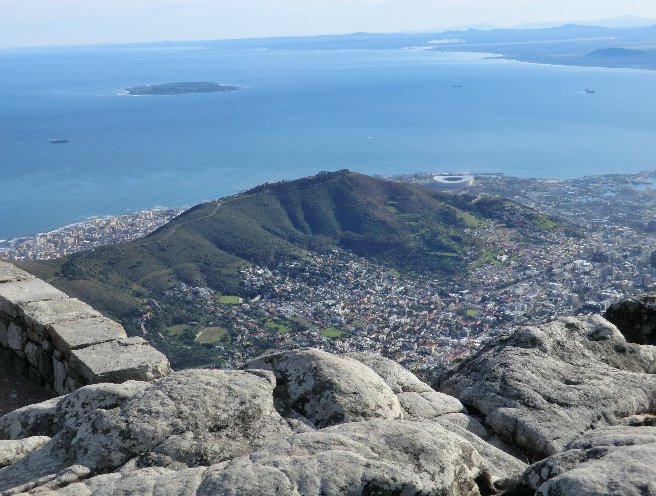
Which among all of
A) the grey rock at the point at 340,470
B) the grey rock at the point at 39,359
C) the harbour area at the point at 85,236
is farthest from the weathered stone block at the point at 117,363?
the harbour area at the point at 85,236

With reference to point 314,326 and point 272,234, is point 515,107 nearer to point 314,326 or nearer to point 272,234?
point 272,234

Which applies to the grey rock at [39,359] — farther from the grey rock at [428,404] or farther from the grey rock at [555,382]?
the grey rock at [555,382]

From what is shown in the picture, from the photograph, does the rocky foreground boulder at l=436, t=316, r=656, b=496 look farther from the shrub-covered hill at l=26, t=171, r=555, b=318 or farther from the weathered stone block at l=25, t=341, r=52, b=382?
the shrub-covered hill at l=26, t=171, r=555, b=318

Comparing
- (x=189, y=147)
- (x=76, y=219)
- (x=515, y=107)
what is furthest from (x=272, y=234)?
(x=515, y=107)

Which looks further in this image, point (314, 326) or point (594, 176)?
point (594, 176)

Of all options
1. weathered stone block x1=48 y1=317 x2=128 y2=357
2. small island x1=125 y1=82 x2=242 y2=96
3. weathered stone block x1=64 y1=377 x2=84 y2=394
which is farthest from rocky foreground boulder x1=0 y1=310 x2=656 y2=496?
small island x1=125 y1=82 x2=242 y2=96

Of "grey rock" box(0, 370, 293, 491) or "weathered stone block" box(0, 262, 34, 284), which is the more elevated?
"grey rock" box(0, 370, 293, 491)

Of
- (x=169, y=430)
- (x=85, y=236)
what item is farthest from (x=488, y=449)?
(x=85, y=236)
